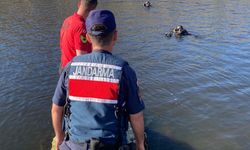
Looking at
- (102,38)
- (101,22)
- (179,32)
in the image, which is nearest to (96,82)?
(102,38)

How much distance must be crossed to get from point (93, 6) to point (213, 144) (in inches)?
199

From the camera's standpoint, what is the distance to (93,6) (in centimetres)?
710

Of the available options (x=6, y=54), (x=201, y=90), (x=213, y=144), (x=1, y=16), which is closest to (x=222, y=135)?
(x=213, y=144)

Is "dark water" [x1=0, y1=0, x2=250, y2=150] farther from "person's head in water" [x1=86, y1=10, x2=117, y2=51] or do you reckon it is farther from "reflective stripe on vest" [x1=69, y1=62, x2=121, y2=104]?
"person's head in water" [x1=86, y1=10, x2=117, y2=51]

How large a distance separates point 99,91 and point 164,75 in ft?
33.9

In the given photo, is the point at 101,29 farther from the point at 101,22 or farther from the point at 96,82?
the point at 96,82

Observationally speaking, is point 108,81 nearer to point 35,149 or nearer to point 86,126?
point 86,126

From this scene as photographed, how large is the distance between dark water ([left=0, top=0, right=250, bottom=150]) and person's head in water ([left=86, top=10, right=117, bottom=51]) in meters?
5.74

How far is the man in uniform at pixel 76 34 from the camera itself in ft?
22.0

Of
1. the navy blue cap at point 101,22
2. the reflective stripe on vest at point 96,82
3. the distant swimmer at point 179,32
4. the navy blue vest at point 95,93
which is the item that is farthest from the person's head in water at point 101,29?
the distant swimmer at point 179,32

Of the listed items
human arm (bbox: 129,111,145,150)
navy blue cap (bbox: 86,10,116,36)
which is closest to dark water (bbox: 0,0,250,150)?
human arm (bbox: 129,111,145,150)

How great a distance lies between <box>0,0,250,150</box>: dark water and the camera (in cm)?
1034

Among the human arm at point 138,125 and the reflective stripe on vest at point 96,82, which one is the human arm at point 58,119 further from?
the human arm at point 138,125

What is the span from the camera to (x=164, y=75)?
1453 centimetres
